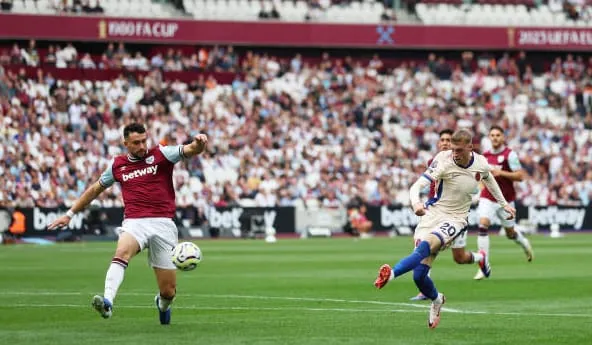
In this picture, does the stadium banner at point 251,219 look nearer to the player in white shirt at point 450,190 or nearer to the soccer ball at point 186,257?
the player in white shirt at point 450,190

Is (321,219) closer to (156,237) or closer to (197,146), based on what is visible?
(156,237)

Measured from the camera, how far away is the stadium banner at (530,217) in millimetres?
47906

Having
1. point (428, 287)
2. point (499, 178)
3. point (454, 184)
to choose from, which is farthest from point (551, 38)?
point (428, 287)

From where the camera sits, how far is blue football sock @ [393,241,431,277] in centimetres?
1416

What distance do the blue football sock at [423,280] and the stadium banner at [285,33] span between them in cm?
3943

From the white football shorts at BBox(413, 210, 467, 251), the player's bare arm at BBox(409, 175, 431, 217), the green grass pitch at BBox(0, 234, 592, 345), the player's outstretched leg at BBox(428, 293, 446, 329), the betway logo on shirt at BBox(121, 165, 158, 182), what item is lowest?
the green grass pitch at BBox(0, 234, 592, 345)

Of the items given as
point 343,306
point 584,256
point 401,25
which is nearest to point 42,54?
point 401,25

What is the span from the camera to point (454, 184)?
15398 millimetres

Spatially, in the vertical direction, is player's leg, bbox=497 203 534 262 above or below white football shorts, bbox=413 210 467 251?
below

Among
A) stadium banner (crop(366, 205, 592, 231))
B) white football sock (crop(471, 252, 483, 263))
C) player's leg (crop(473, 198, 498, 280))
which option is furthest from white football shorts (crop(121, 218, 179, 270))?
stadium banner (crop(366, 205, 592, 231))

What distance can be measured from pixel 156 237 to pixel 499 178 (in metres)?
11.5

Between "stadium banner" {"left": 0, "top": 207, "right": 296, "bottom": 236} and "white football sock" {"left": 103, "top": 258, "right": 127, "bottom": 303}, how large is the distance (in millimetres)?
27806

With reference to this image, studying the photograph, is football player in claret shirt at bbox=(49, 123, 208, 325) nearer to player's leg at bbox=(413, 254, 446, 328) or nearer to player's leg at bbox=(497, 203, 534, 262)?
player's leg at bbox=(413, 254, 446, 328)

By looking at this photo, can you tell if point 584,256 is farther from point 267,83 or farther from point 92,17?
point 92,17
